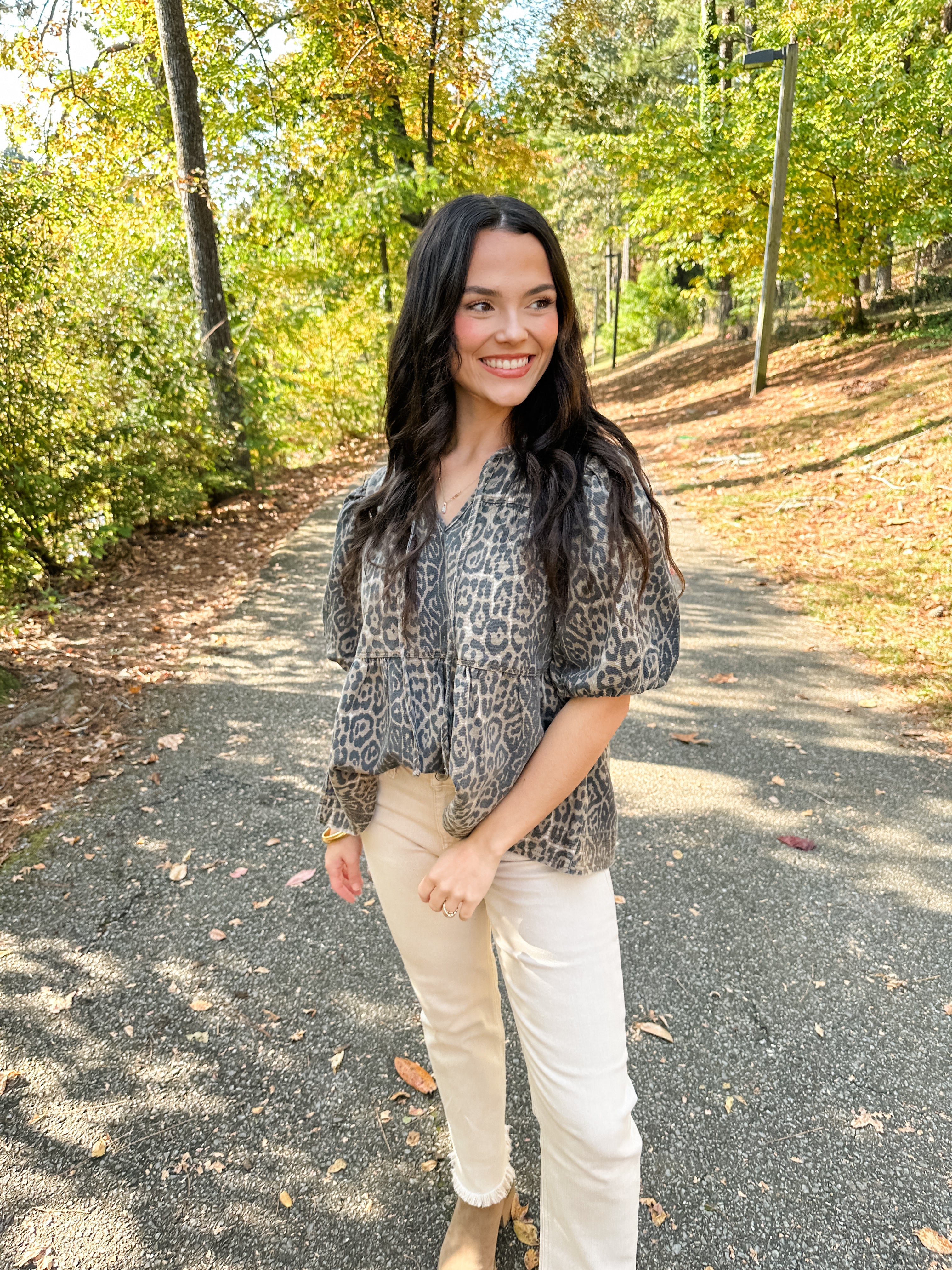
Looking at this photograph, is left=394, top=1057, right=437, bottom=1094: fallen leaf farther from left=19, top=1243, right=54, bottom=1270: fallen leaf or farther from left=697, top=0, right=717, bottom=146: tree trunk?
left=697, top=0, right=717, bottom=146: tree trunk

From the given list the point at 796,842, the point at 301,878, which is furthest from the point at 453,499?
the point at 796,842

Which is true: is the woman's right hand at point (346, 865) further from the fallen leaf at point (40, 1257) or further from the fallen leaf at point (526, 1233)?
the fallen leaf at point (40, 1257)

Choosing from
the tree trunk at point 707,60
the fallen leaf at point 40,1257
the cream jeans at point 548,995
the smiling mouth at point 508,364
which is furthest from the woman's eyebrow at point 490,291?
the tree trunk at point 707,60

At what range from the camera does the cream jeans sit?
4.46ft

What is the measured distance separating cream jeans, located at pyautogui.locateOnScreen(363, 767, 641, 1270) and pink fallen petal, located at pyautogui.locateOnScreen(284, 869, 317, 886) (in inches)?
61.3

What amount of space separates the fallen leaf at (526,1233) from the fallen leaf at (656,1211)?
27cm

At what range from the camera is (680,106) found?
74.3 feet

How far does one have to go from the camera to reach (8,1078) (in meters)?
2.35

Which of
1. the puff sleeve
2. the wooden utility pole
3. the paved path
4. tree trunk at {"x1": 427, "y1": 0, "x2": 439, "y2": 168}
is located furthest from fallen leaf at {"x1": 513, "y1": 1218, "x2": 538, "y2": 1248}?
tree trunk at {"x1": 427, "y1": 0, "x2": 439, "y2": 168}

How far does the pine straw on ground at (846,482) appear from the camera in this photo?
508 cm

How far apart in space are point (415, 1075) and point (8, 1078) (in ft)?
3.88

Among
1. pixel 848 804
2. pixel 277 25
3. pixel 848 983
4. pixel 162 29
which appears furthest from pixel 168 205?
pixel 848 983

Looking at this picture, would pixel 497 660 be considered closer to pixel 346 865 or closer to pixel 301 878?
pixel 346 865

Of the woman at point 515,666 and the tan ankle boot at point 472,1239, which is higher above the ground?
the woman at point 515,666
